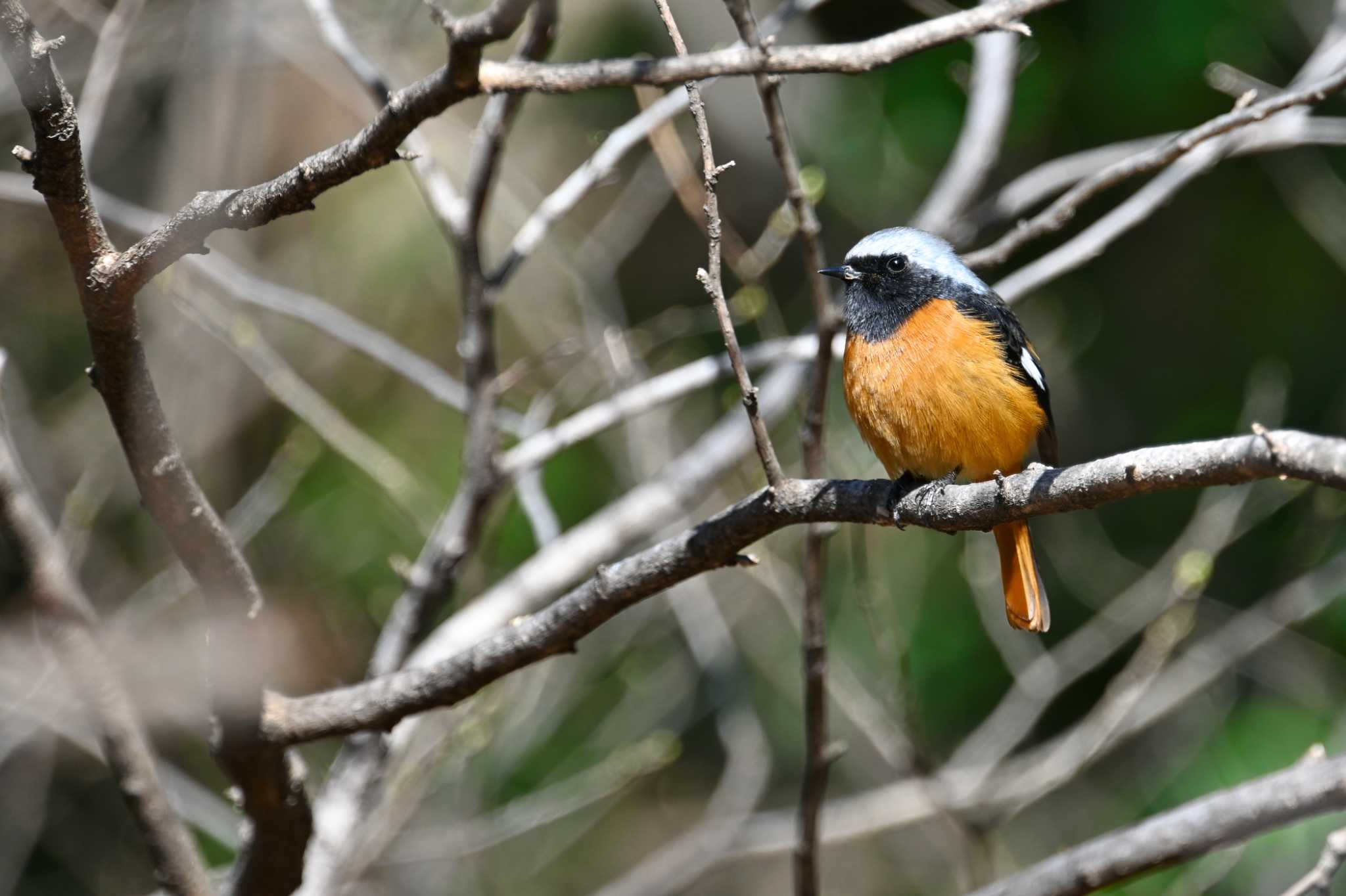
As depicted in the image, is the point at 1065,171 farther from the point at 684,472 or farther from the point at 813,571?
the point at 813,571

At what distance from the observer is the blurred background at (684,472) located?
515 cm

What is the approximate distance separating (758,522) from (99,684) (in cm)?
185

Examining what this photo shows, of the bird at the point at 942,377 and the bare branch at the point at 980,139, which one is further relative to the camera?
the bare branch at the point at 980,139

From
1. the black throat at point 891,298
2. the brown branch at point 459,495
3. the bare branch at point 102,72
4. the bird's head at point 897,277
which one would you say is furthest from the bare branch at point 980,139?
the bare branch at point 102,72

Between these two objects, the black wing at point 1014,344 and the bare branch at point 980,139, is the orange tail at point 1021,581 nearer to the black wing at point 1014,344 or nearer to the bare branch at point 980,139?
the black wing at point 1014,344

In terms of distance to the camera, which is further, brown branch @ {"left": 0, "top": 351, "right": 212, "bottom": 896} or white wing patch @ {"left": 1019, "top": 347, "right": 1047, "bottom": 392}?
white wing patch @ {"left": 1019, "top": 347, "right": 1047, "bottom": 392}

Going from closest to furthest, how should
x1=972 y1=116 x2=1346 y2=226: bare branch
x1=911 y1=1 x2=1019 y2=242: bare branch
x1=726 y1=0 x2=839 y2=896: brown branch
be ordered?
x1=726 y1=0 x2=839 y2=896: brown branch
x1=972 y1=116 x2=1346 y2=226: bare branch
x1=911 y1=1 x2=1019 y2=242: bare branch

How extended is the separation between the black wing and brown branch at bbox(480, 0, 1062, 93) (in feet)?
4.35

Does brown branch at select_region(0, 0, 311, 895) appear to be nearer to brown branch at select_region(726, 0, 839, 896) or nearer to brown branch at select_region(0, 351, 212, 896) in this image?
brown branch at select_region(0, 351, 212, 896)

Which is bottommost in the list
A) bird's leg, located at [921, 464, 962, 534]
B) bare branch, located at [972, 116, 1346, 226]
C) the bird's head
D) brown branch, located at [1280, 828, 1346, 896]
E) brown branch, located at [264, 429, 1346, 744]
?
brown branch, located at [1280, 828, 1346, 896]

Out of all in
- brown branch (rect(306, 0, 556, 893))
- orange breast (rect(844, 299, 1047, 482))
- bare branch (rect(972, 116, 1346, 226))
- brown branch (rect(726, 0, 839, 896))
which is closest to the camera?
brown branch (rect(726, 0, 839, 896))

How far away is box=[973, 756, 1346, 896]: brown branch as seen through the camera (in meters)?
2.56

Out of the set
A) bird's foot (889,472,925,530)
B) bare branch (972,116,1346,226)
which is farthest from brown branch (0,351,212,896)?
bare branch (972,116,1346,226)

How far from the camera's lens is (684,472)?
4938 mm
